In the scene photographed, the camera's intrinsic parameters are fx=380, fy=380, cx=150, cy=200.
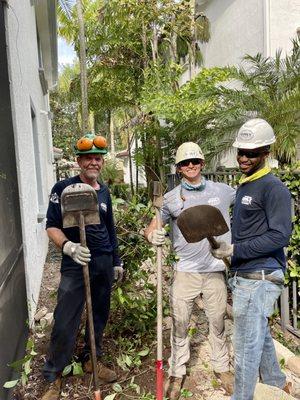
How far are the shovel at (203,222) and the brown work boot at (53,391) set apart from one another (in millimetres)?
1635

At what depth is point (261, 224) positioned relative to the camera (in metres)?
2.37

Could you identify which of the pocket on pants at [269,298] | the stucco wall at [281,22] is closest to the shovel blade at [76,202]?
the pocket on pants at [269,298]

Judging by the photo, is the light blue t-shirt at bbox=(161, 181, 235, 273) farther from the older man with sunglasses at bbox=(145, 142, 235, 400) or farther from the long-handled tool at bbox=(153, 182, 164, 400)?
the long-handled tool at bbox=(153, 182, 164, 400)

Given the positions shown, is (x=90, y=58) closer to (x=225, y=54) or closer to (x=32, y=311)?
(x=225, y=54)

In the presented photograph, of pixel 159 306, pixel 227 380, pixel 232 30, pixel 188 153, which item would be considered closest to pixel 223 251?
pixel 159 306

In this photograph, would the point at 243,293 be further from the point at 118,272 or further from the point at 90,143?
the point at 90,143

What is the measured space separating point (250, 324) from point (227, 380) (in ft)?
2.97

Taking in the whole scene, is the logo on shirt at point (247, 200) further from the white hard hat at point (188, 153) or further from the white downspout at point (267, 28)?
the white downspout at point (267, 28)

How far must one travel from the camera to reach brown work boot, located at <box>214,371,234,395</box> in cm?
298

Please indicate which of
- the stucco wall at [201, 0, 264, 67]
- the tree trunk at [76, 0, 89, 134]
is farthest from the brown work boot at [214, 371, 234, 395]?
the tree trunk at [76, 0, 89, 134]

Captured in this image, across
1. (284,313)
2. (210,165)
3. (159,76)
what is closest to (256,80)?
(210,165)

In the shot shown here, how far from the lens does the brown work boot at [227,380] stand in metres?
2.98

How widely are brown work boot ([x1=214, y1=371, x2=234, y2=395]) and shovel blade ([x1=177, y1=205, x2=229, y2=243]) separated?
1317 millimetres

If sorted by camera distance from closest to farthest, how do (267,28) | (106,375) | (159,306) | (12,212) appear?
(159,306), (106,375), (12,212), (267,28)
